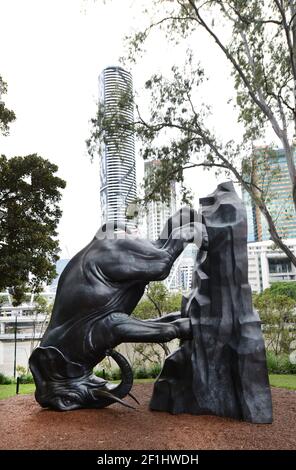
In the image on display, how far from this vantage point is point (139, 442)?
4930mm

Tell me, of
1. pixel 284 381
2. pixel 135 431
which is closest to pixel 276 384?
pixel 284 381

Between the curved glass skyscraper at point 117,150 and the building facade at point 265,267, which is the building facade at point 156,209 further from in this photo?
the building facade at point 265,267

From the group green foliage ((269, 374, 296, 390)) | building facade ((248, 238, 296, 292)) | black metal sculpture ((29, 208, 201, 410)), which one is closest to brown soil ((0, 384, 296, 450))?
black metal sculpture ((29, 208, 201, 410))

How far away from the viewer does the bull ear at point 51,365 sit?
625 centimetres

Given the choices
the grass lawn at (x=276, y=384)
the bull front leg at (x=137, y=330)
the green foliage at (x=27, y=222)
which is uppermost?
the green foliage at (x=27, y=222)

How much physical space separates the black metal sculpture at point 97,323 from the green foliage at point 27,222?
5.58 meters

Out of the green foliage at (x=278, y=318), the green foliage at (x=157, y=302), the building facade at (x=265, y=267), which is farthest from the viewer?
the building facade at (x=265, y=267)

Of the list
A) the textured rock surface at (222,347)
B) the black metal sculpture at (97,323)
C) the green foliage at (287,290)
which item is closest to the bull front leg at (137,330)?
the black metal sculpture at (97,323)

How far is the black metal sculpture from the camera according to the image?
624cm

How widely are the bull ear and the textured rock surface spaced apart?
1.38 metres

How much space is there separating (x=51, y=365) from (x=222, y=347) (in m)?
2.60

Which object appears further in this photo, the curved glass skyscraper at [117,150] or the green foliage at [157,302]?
the green foliage at [157,302]

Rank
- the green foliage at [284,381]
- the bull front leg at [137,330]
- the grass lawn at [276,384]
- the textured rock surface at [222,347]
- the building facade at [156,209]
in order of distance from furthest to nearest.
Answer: the building facade at [156,209] < the grass lawn at [276,384] < the green foliage at [284,381] < the bull front leg at [137,330] < the textured rock surface at [222,347]

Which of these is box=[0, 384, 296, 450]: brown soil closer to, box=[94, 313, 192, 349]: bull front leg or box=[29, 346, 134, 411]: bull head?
box=[29, 346, 134, 411]: bull head
